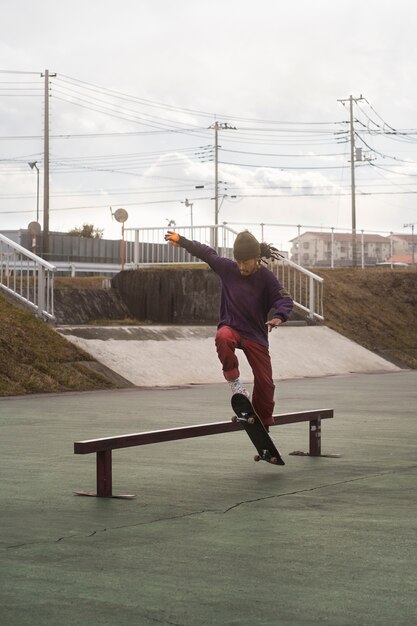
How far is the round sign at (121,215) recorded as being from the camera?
35.6m

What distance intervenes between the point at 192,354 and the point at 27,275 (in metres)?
3.68

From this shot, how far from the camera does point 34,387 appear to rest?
60.8 feet

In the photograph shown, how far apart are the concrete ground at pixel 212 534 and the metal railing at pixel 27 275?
10069mm

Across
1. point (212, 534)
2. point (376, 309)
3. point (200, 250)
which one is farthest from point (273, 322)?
point (376, 309)

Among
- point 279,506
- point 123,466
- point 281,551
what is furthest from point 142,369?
point 281,551

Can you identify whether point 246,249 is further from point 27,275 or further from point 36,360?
point 27,275

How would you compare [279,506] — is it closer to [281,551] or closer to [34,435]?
[281,551]

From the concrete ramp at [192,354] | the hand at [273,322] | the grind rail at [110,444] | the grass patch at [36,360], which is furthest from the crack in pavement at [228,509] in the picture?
the concrete ramp at [192,354]

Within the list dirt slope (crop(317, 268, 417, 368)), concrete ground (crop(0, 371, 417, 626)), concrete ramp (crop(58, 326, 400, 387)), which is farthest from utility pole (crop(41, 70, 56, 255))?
concrete ground (crop(0, 371, 417, 626))

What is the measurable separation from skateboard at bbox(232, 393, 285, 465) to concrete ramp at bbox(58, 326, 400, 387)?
37.8 feet

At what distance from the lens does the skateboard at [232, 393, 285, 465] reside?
8.79m

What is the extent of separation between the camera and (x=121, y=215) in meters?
35.9

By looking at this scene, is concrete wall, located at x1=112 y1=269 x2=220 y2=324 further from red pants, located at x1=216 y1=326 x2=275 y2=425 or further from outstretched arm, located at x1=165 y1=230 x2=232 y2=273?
red pants, located at x1=216 y1=326 x2=275 y2=425

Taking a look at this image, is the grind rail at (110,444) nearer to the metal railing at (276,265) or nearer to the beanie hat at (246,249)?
the beanie hat at (246,249)
